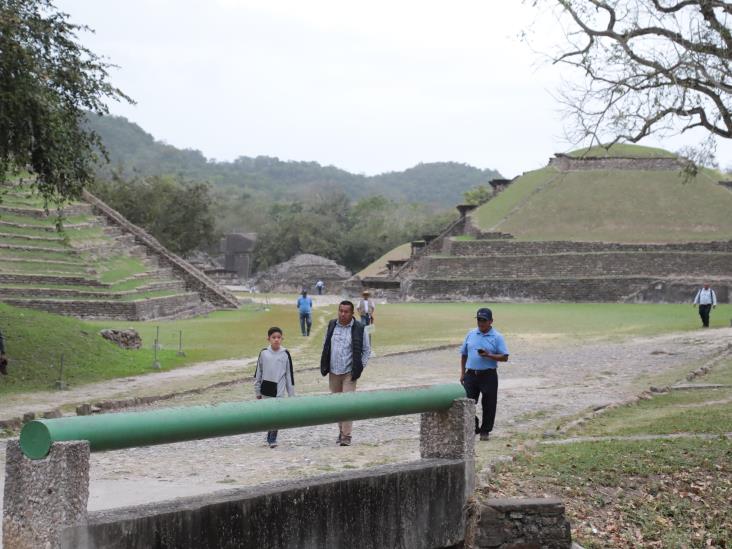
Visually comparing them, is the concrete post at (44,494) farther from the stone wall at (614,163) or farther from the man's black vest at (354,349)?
the stone wall at (614,163)

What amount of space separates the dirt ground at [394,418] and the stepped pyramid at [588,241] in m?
25.5

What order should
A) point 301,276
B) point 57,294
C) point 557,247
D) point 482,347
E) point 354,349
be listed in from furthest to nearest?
point 301,276 → point 557,247 → point 57,294 → point 482,347 → point 354,349

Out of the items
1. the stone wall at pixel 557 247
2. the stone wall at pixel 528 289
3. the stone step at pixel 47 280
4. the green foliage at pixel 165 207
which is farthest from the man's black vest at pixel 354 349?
the green foliage at pixel 165 207

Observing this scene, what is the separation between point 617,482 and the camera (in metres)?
8.31

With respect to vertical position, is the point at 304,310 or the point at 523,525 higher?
the point at 304,310

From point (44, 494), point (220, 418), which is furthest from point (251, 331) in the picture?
point (44, 494)

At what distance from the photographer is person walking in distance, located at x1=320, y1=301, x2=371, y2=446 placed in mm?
10497

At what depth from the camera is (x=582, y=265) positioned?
55.9m

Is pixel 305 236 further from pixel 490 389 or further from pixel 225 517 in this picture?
pixel 225 517

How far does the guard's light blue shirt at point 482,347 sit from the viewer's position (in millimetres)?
10625

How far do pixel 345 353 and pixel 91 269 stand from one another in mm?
27563

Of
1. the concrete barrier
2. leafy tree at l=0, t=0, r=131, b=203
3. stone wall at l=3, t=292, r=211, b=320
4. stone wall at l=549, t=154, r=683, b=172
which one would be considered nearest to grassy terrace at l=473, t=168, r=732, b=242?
stone wall at l=549, t=154, r=683, b=172

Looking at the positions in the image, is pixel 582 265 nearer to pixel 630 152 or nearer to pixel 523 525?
pixel 630 152

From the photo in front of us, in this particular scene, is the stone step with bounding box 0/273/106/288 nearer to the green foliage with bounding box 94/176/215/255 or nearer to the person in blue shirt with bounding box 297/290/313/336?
the person in blue shirt with bounding box 297/290/313/336
